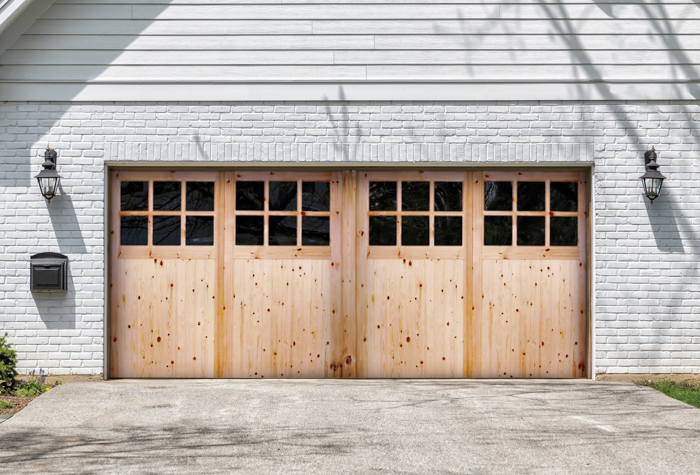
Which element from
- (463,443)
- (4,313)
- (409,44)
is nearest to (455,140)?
(409,44)

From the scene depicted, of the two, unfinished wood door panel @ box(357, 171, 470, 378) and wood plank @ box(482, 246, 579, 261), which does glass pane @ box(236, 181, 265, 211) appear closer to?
unfinished wood door panel @ box(357, 171, 470, 378)

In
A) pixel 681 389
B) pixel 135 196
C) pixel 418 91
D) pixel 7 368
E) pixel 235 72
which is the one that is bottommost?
pixel 681 389

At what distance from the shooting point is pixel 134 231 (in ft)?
27.4

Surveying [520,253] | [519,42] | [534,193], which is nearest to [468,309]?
[520,253]

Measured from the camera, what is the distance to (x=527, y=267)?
8.34 metres

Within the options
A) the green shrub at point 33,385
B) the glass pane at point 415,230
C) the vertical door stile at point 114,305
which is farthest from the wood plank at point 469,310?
the green shrub at point 33,385

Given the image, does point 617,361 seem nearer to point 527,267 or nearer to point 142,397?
point 527,267

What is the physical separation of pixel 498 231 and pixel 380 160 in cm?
149

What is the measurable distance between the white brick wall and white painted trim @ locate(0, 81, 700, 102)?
0.29 ft

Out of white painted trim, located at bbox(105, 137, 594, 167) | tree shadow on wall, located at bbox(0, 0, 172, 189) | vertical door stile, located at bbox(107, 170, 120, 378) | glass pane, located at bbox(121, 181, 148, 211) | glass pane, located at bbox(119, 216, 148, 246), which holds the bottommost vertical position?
vertical door stile, located at bbox(107, 170, 120, 378)

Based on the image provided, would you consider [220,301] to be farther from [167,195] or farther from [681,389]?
[681,389]

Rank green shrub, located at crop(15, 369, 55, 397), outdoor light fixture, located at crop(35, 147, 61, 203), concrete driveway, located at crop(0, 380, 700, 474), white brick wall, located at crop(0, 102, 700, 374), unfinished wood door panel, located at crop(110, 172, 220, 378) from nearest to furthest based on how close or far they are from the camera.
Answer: concrete driveway, located at crop(0, 380, 700, 474) < green shrub, located at crop(15, 369, 55, 397) < outdoor light fixture, located at crop(35, 147, 61, 203) < white brick wall, located at crop(0, 102, 700, 374) < unfinished wood door panel, located at crop(110, 172, 220, 378)

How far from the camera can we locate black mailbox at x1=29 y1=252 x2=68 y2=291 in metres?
8.02

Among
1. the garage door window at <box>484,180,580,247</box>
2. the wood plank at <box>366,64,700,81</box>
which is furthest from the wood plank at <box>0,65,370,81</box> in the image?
the garage door window at <box>484,180,580,247</box>
